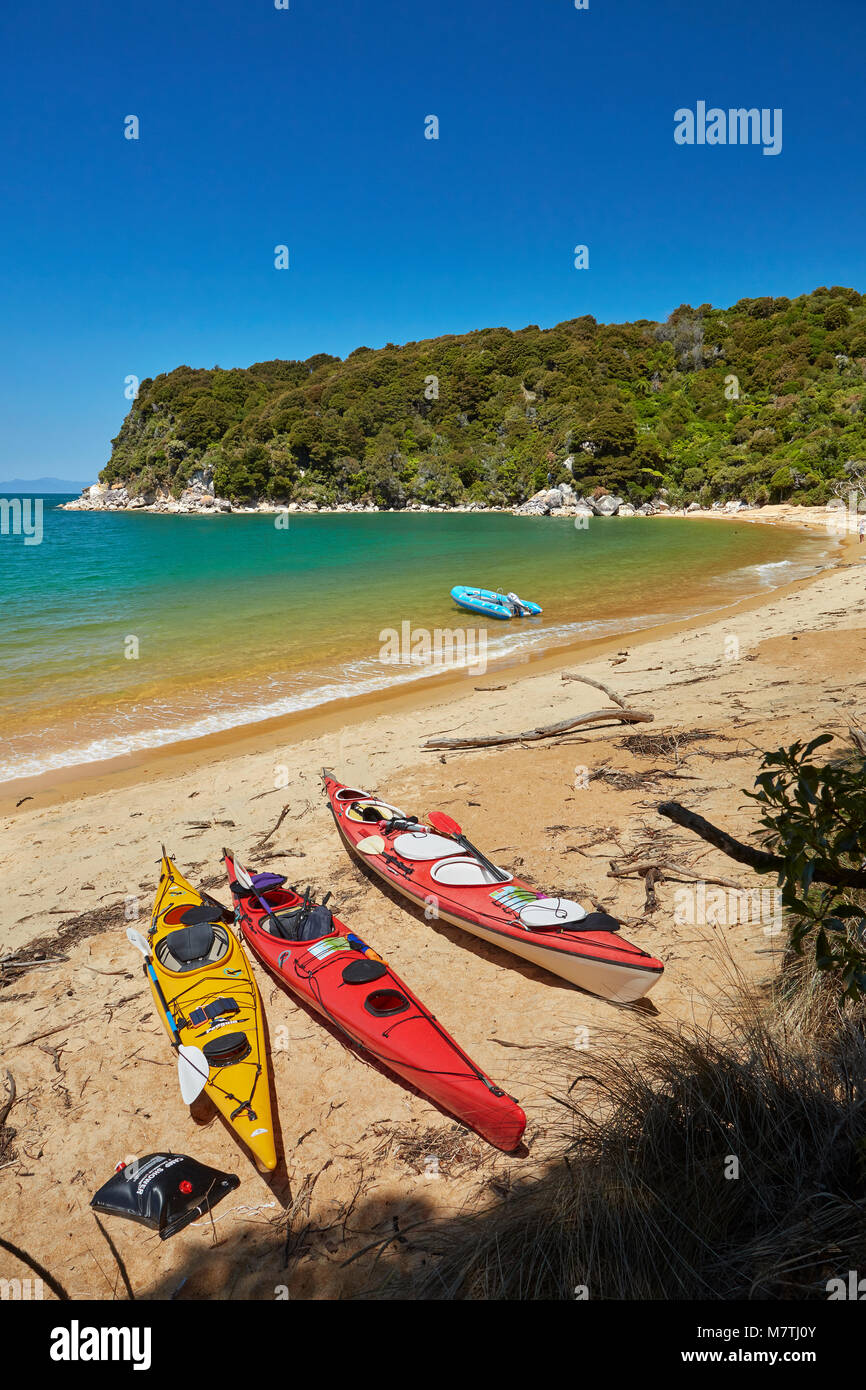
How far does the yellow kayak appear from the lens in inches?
138

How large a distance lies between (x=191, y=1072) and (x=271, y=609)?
18.6 metres

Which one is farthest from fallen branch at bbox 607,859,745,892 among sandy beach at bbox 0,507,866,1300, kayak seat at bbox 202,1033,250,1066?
kayak seat at bbox 202,1033,250,1066

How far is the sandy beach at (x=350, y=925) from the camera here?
3.10 m

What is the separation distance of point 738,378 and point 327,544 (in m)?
53.4

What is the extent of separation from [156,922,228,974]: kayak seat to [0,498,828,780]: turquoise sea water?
639 centimetres

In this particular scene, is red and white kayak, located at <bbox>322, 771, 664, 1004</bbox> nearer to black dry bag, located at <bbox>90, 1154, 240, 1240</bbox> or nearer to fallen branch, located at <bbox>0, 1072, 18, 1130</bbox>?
black dry bag, located at <bbox>90, 1154, 240, 1240</bbox>

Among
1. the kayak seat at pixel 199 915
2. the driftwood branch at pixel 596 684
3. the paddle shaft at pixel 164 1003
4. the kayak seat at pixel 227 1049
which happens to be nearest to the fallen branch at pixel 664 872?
the kayak seat at pixel 227 1049

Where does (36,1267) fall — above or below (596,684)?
below

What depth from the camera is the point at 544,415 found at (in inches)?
2908

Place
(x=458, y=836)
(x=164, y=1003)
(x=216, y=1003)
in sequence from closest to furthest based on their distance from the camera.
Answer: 1. (x=216, y=1003)
2. (x=164, y=1003)
3. (x=458, y=836)

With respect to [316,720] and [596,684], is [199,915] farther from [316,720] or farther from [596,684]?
[596,684]

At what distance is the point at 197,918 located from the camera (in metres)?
5.15

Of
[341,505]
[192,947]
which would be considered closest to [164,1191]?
[192,947]
